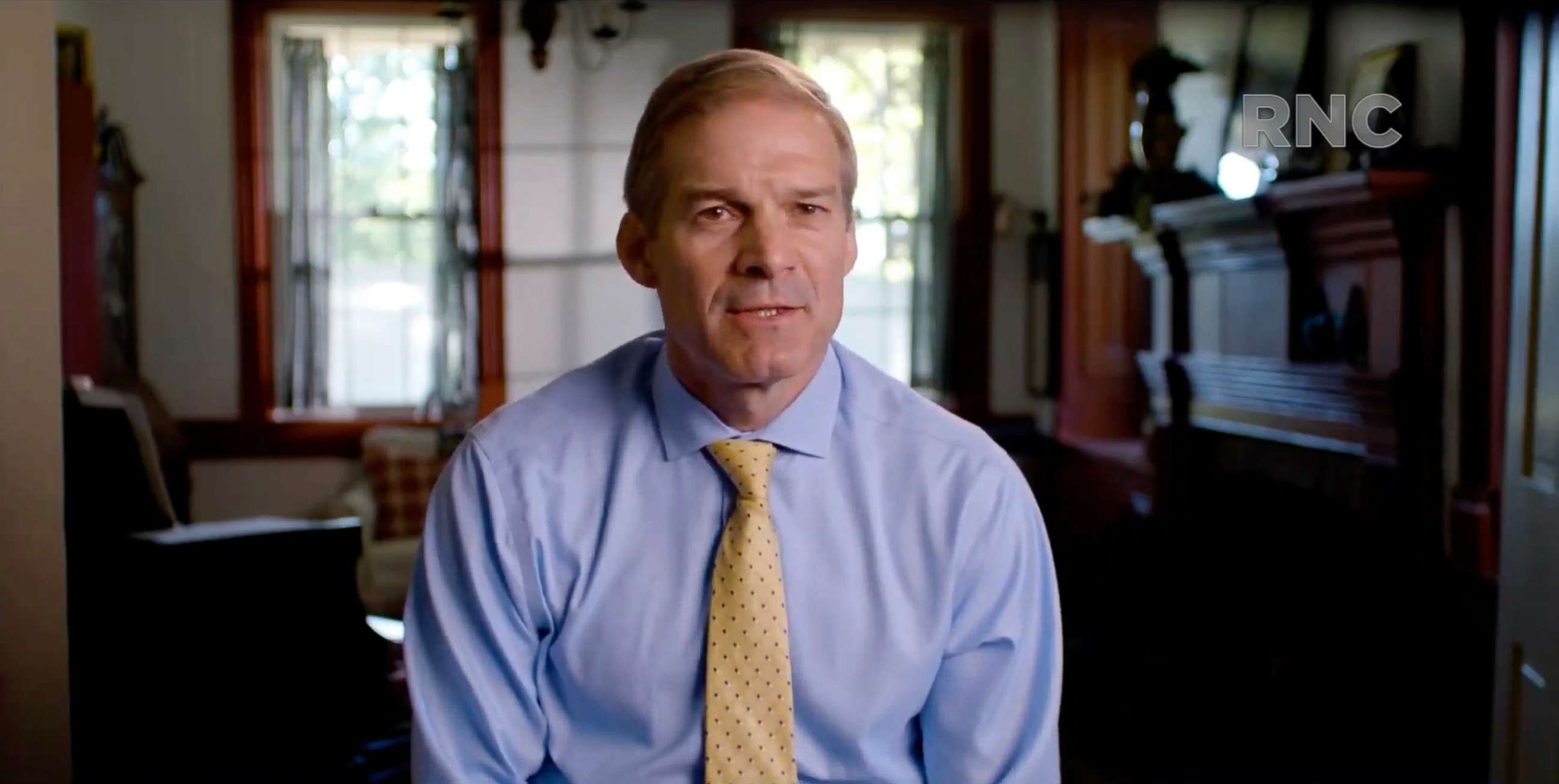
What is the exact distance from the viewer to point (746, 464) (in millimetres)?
1203

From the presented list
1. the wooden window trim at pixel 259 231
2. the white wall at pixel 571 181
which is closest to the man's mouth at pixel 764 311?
the wooden window trim at pixel 259 231

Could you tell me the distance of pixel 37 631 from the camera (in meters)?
2.26

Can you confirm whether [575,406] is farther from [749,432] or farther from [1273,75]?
[1273,75]

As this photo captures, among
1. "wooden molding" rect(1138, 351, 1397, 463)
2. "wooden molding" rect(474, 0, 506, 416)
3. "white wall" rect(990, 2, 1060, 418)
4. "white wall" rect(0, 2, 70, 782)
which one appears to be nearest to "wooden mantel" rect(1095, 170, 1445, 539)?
"wooden molding" rect(1138, 351, 1397, 463)

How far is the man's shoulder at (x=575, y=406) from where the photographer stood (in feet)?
3.91

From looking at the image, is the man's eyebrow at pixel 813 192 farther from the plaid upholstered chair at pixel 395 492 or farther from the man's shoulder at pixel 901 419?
the plaid upholstered chair at pixel 395 492

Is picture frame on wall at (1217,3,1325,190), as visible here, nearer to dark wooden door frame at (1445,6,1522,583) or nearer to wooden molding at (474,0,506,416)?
dark wooden door frame at (1445,6,1522,583)

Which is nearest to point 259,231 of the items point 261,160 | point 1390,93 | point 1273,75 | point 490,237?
point 261,160

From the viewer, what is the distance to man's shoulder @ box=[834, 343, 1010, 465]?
1225 mm

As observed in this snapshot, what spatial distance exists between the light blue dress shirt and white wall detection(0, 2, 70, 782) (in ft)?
4.33

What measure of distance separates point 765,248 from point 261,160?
3449 mm

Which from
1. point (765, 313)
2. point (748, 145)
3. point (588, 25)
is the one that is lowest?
point (765, 313)

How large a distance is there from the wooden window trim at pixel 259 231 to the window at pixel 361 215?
4 centimetres

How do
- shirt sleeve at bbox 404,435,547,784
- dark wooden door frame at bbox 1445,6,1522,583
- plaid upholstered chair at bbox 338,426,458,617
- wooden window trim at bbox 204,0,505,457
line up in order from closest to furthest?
shirt sleeve at bbox 404,435,547,784
dark wooden door frame at bbox 1445,6,1522,583
plaid upholstered chair at bbox 338,426,458,617
wooden window trim at bbox 204,0,505,457
